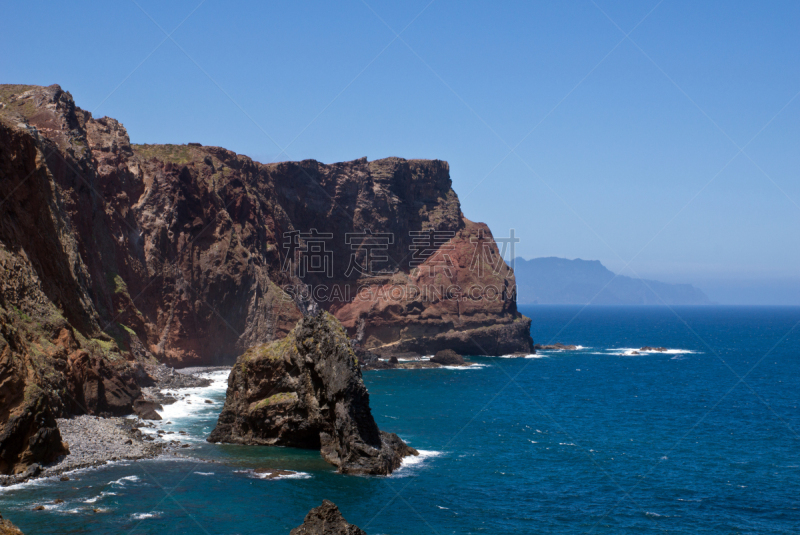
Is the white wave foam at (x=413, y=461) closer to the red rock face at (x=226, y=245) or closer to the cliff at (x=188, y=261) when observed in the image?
the cliff at (x=188, y=261)

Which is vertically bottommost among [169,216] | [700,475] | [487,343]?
[700,475]

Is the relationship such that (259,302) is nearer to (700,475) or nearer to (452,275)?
(452,275)

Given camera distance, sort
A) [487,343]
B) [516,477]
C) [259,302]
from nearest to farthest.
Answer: [516,477] < [259,302] < [487,343]

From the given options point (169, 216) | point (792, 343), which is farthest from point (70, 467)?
point (792, 343)

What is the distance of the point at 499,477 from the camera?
46844mm

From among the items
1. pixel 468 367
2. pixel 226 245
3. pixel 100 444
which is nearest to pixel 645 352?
pixel 468 367

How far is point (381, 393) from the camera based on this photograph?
84.1 m

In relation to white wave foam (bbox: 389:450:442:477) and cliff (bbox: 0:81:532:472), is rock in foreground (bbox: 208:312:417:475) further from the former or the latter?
Answer: cliff (bbox: 0:81:532:472)

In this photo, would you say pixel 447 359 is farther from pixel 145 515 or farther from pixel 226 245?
pixel 145 515

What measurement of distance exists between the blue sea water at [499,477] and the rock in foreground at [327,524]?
564 cm

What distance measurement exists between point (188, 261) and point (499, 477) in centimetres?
6520

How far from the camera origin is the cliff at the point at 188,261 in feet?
165

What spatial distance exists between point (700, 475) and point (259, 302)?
72477mm

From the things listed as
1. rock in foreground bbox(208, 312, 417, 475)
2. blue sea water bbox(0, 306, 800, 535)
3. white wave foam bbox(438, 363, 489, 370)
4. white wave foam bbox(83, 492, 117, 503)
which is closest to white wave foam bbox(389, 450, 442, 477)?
blue sea water bbox(0, 306, 800, 535)
